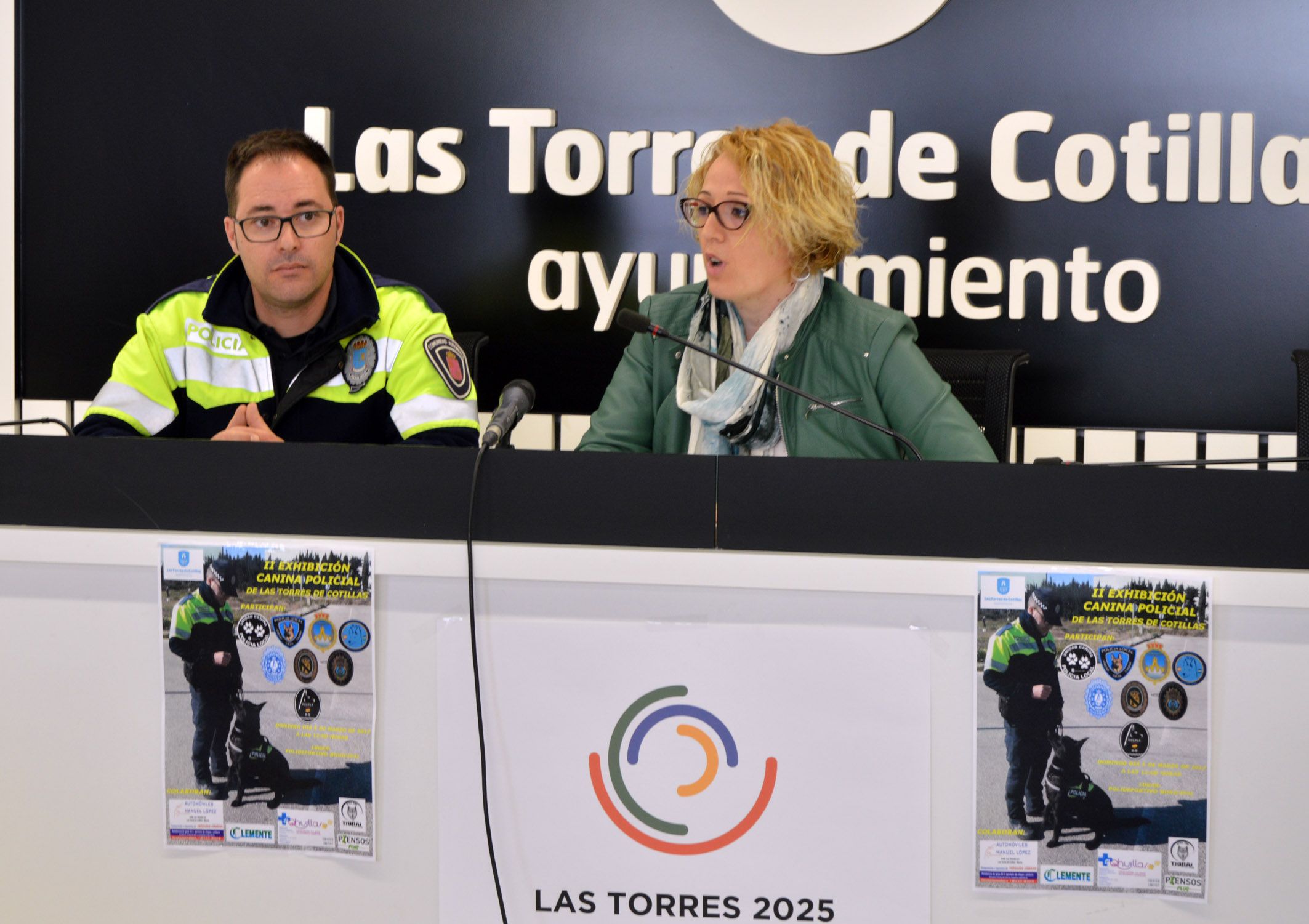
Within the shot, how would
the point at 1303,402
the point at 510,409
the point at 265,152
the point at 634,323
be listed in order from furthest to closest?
the point at 1303,402, the point at 265,152, the point at 634,323, the point at 510,409

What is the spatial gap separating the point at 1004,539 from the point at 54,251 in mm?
2820

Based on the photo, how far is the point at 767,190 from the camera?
72.0 inches

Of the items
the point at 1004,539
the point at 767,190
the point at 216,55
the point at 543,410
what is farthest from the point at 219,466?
the point at 216,55

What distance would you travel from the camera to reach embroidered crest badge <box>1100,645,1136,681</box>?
908mm

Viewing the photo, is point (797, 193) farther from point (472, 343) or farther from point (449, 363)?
point (472, 343)

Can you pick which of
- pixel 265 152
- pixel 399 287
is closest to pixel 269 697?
pixel 399 287

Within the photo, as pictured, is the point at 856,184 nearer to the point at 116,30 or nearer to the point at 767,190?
the point at 767,190

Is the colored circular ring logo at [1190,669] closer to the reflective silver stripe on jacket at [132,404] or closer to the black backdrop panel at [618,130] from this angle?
the reflective silver stripe on jacket at [132,404]

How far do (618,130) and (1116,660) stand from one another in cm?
214

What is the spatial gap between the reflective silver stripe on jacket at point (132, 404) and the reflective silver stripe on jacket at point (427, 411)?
36cm

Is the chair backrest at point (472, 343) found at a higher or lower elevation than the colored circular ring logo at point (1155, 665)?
higher

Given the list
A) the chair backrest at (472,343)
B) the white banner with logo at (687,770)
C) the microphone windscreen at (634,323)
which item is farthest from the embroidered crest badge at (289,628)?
the chair backrest at (472,343)

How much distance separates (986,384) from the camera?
7.25 feet

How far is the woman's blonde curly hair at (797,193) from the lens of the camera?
5.95 feet
